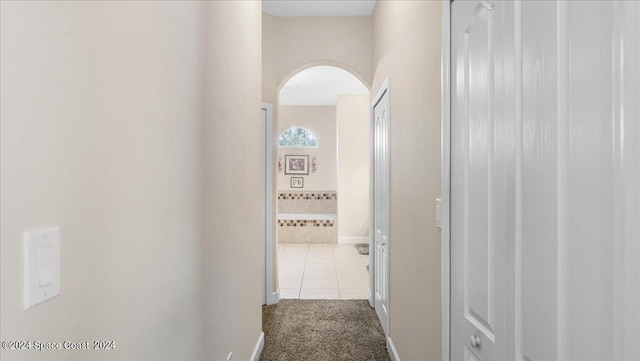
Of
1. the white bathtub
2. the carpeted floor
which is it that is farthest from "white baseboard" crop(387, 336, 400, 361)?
the white bathtub

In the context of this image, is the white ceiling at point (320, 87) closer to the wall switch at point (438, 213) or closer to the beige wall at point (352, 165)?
the beige wall at point (352, 165)

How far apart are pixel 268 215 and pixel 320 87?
361cm

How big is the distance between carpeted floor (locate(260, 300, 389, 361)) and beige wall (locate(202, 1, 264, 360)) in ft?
1.40

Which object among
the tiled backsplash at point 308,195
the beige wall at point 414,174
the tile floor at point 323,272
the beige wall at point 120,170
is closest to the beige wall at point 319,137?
the tiled backsplash at point 308,195

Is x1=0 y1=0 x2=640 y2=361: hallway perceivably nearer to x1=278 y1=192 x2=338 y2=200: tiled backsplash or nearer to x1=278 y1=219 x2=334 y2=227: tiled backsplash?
x1=278 y1=219 x2=334 y2=227: tiled backsplash

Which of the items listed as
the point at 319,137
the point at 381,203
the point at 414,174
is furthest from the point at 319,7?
the point at 319,137

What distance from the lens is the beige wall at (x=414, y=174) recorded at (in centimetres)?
152

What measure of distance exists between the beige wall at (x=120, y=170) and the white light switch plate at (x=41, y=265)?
15 mm

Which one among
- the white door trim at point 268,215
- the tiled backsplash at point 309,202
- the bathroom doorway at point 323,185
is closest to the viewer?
the white door trim at point 268,215

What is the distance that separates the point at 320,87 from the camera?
6.46 metres

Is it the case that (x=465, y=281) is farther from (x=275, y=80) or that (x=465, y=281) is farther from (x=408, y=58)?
(x=275, y=80)

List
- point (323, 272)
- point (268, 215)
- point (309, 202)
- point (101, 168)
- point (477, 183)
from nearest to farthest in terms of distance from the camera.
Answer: point (101, 168)
point (477, 183)
point (268, 215)
point (323, 272)
point (309, 202)

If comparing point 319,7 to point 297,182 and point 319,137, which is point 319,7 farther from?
point 297,182

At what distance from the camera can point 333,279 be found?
4508 mm
